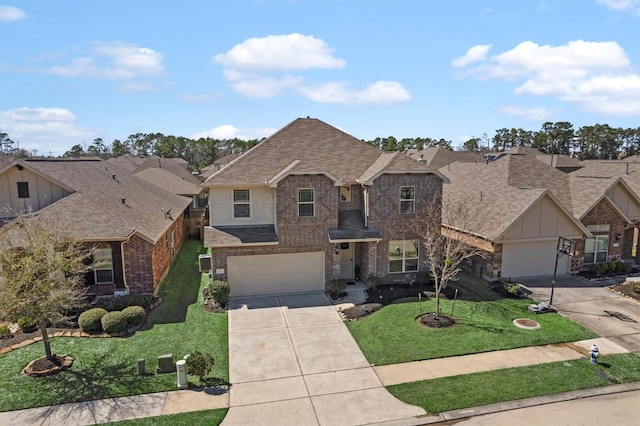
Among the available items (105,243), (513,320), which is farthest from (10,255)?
(513,320)

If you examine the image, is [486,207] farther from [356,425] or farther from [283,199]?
[356,425]

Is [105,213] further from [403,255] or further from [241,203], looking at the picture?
[403,255]

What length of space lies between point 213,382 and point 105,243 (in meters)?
8.64

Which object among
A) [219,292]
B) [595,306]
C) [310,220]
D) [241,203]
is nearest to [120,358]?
[219,292]

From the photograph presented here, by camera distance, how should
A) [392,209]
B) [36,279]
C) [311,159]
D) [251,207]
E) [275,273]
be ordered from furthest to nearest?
1. [311,159]
2. [392,209]
3. [251,207]
4. [275,273]
5. [36,279]

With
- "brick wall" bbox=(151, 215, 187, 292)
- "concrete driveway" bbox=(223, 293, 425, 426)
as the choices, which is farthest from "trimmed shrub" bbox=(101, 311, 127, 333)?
"concrete driveway" bbox=(223, 293, 425, 426)

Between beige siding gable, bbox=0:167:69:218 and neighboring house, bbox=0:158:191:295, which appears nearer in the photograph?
neighboring house, bbox=0:158:191:295

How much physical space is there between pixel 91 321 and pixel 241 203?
772 cm

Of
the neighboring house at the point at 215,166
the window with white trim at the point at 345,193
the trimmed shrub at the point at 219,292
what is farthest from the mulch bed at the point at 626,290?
the neighboring house at the point at 215,166

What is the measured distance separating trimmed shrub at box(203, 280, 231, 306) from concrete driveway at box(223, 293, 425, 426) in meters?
0.65

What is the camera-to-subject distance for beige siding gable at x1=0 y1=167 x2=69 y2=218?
19750mm

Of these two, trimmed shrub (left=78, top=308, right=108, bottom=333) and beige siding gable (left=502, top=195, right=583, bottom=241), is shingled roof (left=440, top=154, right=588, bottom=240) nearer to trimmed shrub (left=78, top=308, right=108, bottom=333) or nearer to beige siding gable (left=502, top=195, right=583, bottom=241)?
beige siding gable (left=502, top=195, right=583, bottom=241)

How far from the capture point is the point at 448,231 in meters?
22.2

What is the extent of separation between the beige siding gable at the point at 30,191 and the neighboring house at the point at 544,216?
21472 mm
